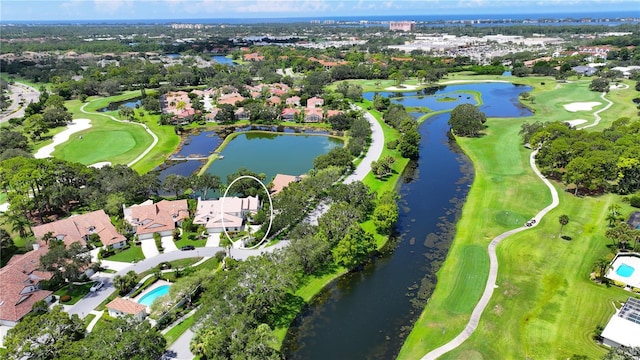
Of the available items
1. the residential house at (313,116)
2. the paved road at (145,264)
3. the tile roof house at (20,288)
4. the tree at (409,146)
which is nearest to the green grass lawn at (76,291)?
the paved road at (145,264)

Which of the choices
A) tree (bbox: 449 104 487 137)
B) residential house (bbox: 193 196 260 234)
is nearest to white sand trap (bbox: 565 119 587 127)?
tree (bbox: 449 104 487 137)

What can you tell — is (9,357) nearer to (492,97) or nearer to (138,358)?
(138,358)

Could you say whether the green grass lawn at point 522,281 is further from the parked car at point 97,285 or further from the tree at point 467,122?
the parked car at point 97,285

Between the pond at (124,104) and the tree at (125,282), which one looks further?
the pond at (124,104)

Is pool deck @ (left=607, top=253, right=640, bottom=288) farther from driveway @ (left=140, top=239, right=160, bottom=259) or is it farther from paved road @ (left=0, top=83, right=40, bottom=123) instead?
paved road @ (left=0, top=83, right=40, bottom=123)

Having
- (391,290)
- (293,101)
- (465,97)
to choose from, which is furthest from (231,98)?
(391,290)
